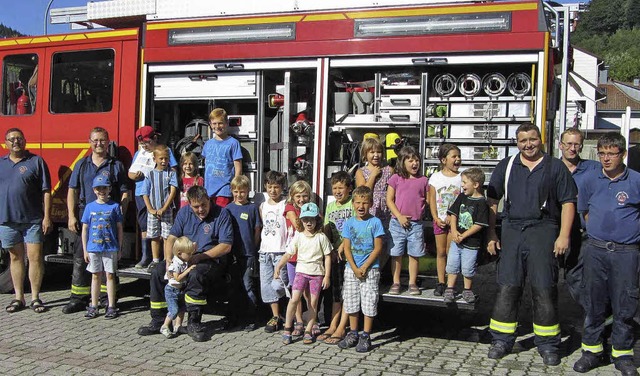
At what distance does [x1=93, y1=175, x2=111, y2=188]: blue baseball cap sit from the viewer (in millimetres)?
6441

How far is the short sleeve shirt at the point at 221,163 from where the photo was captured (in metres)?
6.41

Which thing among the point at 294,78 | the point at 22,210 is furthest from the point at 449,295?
the point at 22,210

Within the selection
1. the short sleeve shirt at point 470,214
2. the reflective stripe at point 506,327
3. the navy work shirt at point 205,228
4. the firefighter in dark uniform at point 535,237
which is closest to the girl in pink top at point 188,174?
the navy work shirt at point 205,228

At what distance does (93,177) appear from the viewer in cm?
668

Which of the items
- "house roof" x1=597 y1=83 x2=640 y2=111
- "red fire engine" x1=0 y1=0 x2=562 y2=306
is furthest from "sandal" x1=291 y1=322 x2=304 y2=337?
"house roof" x1=597 y1=83 x2=640 y2=111

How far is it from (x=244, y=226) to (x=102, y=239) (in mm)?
1465

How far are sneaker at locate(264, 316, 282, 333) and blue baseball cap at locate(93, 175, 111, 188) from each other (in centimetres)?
214

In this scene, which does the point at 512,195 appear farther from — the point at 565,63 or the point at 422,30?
the point at 422,30

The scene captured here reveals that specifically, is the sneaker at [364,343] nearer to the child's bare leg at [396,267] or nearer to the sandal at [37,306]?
the child's bare leg at [396,267]

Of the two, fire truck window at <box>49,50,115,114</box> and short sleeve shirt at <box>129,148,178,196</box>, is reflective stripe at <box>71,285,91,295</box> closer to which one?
short sleeve shirt at <box>129,148,178,196</box>

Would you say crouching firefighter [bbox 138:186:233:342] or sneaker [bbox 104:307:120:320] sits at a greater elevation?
crouching firefighter [bbox 138:186:233:342]

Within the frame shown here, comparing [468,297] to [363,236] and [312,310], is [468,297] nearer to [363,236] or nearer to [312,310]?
[363,236]

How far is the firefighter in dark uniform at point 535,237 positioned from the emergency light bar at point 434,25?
1.09 metres

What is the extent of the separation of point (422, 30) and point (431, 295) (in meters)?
2.41
